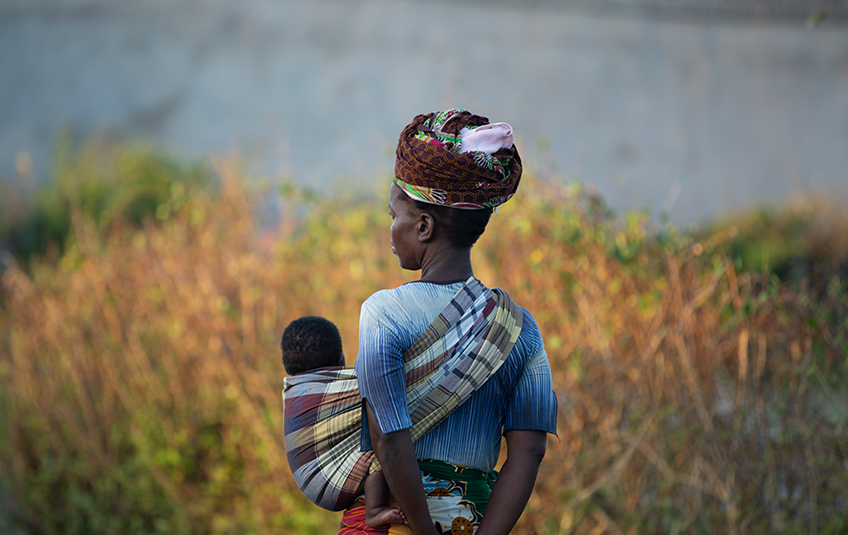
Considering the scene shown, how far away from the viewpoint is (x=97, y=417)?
4.63m

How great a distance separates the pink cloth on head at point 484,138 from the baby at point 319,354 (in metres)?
0.51

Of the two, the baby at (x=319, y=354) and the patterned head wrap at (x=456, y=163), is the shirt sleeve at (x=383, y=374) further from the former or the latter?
the patterned head wrap at (x=456, y=163)

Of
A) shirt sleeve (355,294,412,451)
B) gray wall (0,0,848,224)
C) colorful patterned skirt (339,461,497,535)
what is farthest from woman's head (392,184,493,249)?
gray wall (0,0,848,224)

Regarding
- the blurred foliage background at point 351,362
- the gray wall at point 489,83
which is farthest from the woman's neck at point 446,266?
the gray wall at point 489,83

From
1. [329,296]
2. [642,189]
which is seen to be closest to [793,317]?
[329,296]

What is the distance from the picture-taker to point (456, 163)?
1.50 meters

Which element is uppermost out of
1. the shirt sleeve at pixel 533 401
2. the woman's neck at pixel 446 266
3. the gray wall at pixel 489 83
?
the gray wall at pixel 489 83

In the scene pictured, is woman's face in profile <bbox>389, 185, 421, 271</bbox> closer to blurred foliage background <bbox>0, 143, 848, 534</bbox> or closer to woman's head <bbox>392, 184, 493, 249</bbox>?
woman's head <bbox>392, 184, 493, 249</bbox>

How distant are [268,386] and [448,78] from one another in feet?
12.5

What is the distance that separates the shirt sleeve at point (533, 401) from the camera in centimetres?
160

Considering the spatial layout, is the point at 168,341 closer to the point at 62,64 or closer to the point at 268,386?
the point at 268,386

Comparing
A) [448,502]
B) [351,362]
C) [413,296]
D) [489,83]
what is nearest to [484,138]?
[413,296]

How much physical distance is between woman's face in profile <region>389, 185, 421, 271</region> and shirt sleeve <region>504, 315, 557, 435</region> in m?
0.34

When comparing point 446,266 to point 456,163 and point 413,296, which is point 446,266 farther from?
point 456,163
